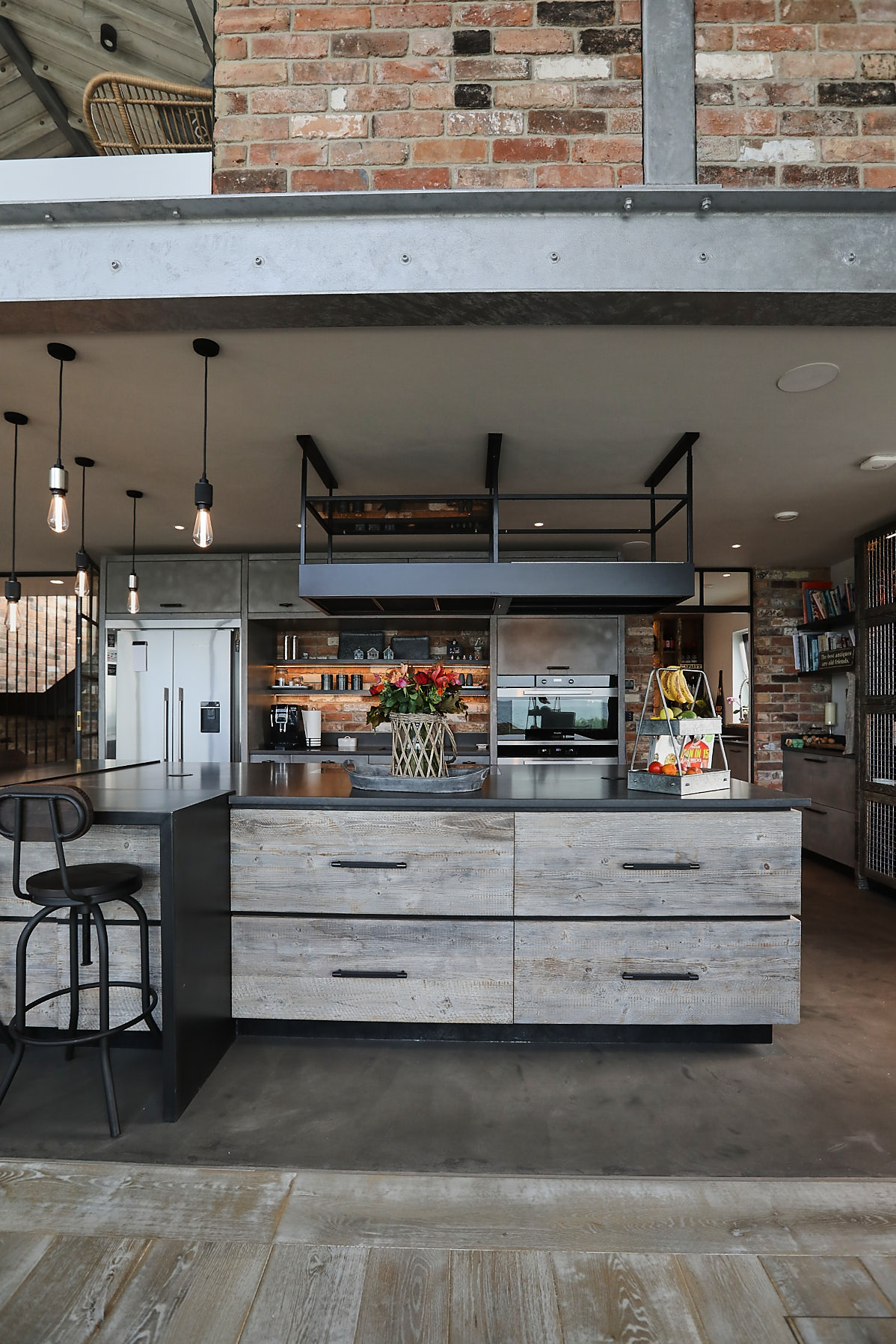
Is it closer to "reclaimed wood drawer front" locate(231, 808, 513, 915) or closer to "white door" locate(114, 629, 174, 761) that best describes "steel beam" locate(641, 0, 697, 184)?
"reclaimed wood drawer front" locate(231, 808, 513, 915)

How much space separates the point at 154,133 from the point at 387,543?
122 inches

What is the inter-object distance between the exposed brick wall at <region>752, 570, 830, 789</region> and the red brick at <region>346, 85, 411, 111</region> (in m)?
5.29

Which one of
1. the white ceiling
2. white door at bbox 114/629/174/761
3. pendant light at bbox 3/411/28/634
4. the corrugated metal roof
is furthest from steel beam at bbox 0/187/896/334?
white door at bbox 114/629/174/761

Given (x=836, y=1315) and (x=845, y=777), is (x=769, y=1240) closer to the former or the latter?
(x=836, y=1315)

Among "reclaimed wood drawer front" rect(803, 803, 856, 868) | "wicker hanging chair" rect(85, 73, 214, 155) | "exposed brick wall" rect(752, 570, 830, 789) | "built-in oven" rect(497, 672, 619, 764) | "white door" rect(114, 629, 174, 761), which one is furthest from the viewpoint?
"exposed brick wall" rect(752, 570, 830, 789)

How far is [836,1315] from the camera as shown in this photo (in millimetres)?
1438

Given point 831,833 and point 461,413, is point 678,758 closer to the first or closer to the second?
point 461,413

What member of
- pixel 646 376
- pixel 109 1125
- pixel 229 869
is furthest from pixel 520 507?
pixel 109 1125

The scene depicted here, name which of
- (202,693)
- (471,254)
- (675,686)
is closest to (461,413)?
(471,254)

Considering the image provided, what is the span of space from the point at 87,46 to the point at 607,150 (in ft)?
10.4

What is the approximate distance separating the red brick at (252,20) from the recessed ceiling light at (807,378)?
1.99m

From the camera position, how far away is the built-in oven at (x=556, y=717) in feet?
18.9

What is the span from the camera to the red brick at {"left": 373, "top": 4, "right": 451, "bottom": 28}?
2.22 m

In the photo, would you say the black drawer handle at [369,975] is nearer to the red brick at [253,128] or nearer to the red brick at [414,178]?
the red brick at [414,178]
